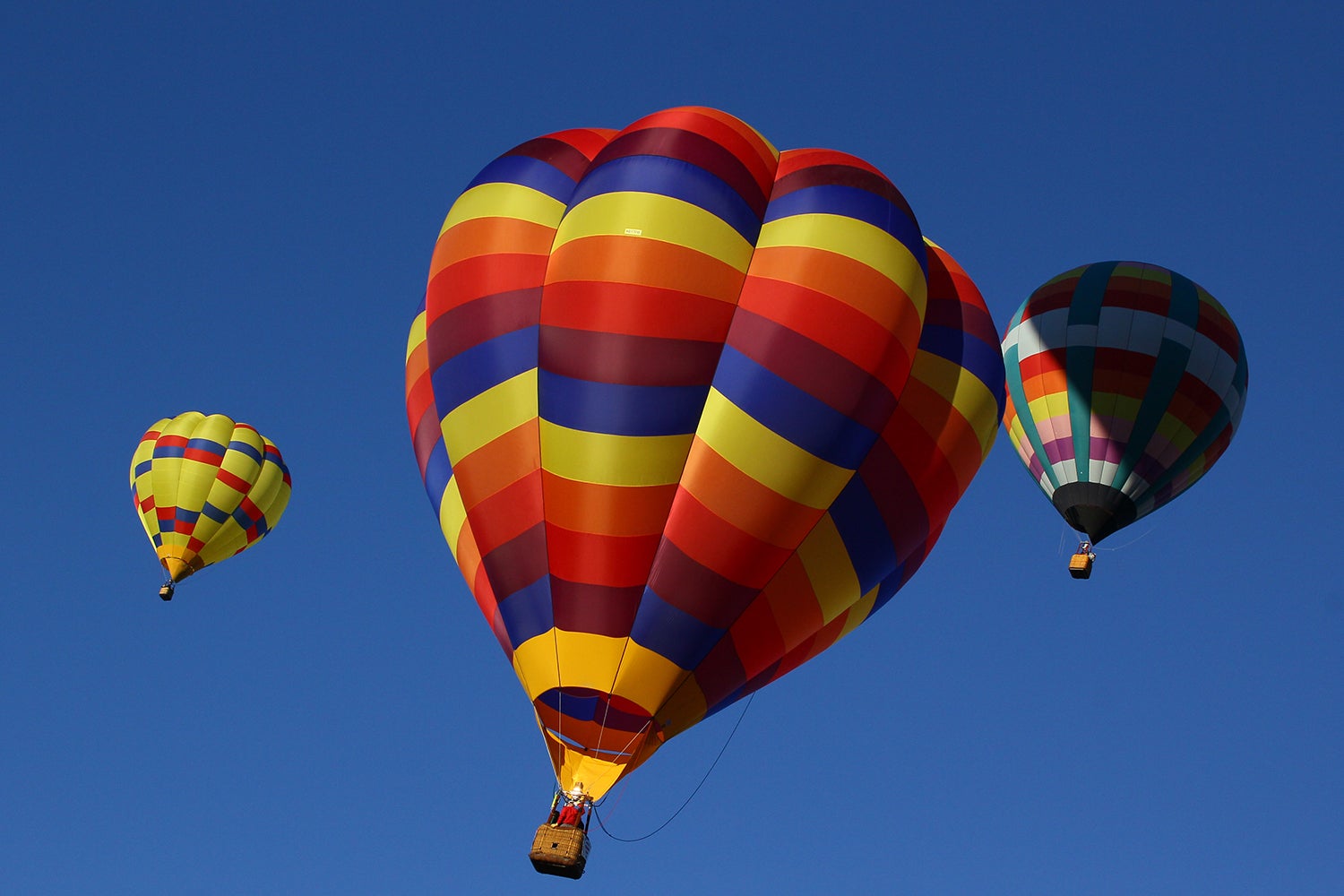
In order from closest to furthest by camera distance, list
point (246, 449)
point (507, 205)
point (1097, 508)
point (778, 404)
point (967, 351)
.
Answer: point (778, 404) → point (507, 205) → point (967, 351) → point (1097, 508) → point (246, 449)

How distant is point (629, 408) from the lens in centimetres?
1249

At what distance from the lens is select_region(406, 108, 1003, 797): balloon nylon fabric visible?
12500 mm

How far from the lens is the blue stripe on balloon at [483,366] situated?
12914mm

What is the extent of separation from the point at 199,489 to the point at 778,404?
50.8 ft

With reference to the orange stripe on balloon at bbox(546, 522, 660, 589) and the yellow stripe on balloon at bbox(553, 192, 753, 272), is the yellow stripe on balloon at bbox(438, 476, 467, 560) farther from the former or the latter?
the yellow stripe on balloon at bbox(553, 192, 753, 272)

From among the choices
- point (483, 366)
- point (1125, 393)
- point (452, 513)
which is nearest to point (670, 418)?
point (483, 366)

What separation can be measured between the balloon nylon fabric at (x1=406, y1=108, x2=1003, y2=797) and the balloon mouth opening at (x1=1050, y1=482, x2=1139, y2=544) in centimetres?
764

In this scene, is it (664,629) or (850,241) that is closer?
(664,629)

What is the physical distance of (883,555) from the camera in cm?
1365

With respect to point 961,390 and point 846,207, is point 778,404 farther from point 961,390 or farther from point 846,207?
point 961,390

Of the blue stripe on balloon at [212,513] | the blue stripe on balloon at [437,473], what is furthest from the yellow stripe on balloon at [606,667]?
the blue stripe on balloon at [212,513]

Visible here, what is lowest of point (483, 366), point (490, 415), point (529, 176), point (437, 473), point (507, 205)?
point (437, 473)

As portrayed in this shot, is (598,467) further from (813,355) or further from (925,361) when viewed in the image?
(925,361)

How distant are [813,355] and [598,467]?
1.79 meters
